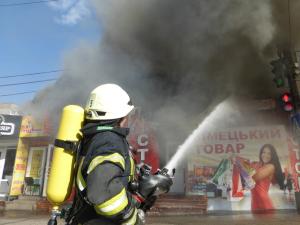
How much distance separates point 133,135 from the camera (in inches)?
456

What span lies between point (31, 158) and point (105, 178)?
495 inches

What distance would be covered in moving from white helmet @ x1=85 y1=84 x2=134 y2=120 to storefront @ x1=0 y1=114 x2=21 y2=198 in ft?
41.3

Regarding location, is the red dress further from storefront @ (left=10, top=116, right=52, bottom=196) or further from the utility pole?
storefront @ (left=10, top=116, right=52, bottom=196)

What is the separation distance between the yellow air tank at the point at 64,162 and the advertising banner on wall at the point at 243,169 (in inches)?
344

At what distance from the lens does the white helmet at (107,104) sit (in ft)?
6.50

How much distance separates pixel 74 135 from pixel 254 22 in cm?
814

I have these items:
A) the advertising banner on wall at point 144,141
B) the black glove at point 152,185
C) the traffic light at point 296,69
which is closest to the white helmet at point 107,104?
the black glove at point 152,185

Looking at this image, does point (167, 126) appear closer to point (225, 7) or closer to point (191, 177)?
point (191, 177)

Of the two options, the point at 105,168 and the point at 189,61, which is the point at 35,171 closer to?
the point at 189,61

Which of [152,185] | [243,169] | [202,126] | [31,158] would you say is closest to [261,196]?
[243,169]

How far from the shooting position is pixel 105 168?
1.65 m

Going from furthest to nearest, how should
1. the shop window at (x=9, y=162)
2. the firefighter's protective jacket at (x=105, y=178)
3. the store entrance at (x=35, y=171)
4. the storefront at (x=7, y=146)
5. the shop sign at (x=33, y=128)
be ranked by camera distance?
the shop window at (x=9, y=162)
the storefront at (x=7, y=146)
the shop sign at (x=33, y=128)
the store entrance at (x=35, y=171)
the firefighter's protective jacket at (x=105, y=178)

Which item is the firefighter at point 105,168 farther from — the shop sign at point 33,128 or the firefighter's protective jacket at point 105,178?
the shop sign at point 33,128

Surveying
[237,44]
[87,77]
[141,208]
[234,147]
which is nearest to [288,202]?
[234,147]
